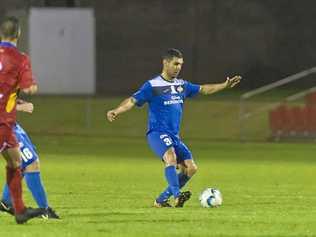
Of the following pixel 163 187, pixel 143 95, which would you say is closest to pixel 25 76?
pixel 143 95

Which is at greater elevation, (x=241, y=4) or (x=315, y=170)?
(x=241, y=4)

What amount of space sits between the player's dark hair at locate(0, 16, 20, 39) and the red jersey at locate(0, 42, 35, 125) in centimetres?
12

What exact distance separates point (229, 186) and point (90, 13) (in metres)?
30.7

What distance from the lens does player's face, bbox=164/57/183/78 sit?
15602 millimetres

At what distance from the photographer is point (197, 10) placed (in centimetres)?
5288

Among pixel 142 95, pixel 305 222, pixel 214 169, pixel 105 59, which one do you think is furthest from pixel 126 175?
pixel 105 59

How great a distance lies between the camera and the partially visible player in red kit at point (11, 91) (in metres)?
12.4

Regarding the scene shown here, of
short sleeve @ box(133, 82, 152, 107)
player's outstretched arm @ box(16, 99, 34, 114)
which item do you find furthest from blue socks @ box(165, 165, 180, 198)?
player's outstretched arm @ box(16, 99, 34, 114)

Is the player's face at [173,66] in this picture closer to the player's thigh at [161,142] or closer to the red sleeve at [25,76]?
the player's thigh at [161,142]

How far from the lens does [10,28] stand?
12.4 meters

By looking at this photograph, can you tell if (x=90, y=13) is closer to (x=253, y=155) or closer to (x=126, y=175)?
(x=253, y=155)

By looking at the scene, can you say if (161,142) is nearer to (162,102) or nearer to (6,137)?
(162,102)

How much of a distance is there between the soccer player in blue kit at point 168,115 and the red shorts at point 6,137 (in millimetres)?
3173

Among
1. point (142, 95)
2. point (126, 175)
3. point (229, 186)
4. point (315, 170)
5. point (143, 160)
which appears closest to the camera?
point (142, 95)
